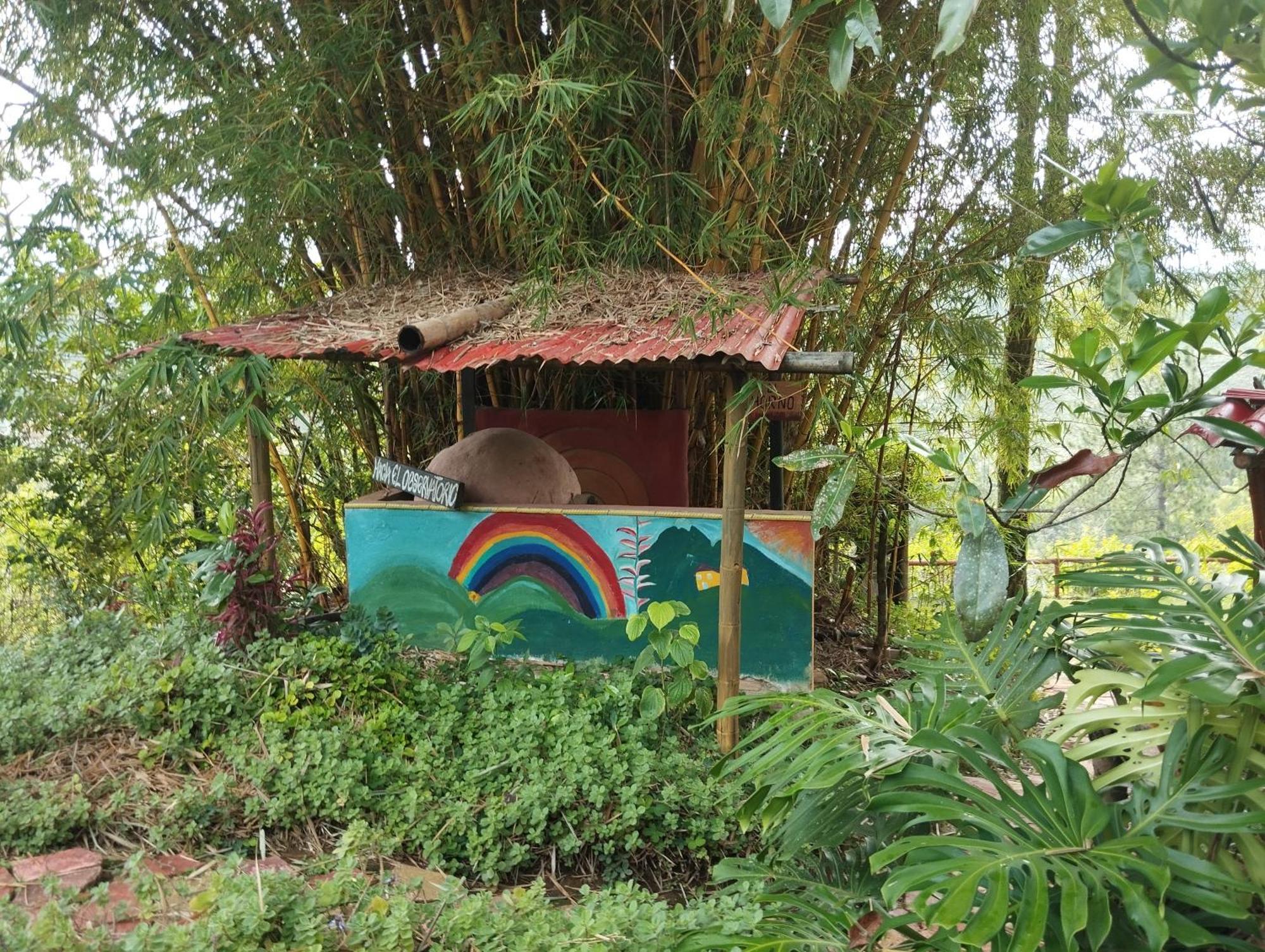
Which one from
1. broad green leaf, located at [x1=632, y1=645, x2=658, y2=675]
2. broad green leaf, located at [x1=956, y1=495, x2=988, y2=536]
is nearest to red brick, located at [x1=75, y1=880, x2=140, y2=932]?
broad green leaf, located at [x1=632, y1=645, x2=658, y2=675]

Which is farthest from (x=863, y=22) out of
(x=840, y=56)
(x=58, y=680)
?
(x=58, y=680)

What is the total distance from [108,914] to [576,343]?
7.78 feet

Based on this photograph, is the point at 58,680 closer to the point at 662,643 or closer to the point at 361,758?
the point at 361,758

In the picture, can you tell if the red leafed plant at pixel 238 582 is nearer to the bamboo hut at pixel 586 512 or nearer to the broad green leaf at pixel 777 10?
the bamboo hut at pixel 586 512

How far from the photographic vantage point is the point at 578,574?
430 cm

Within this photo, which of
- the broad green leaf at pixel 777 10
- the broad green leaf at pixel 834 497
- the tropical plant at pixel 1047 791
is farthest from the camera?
the broad green leaf at pixel 834 497

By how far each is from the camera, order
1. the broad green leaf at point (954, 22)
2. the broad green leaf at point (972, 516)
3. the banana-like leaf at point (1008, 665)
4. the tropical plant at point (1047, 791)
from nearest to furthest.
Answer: the broad green leaf at point (954, 22) → the tropical plant at point (1047, 791) → the broad green leaf at point (972, 516) → the banana-like leaf at point (1008, 665)

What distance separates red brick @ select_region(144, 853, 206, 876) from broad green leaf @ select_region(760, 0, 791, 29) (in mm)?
2824

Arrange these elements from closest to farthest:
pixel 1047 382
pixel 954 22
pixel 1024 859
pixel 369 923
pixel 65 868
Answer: pixel 954 22 < pixel 1024 859 < pixel 1047 382 < pixel 369 923 < pixel 65 868

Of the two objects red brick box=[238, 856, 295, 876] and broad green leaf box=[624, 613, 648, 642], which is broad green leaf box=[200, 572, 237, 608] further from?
broad green leaf box=[624, 613, 648, 642]

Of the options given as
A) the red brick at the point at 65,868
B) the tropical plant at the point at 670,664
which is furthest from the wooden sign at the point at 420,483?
the red brick at the point at 65,868

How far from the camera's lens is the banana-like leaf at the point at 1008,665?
215 centimetres

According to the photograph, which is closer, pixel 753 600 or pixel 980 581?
pixel 980 581

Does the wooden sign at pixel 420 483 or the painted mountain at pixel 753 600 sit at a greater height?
the wooden sign at pixel 420 483
